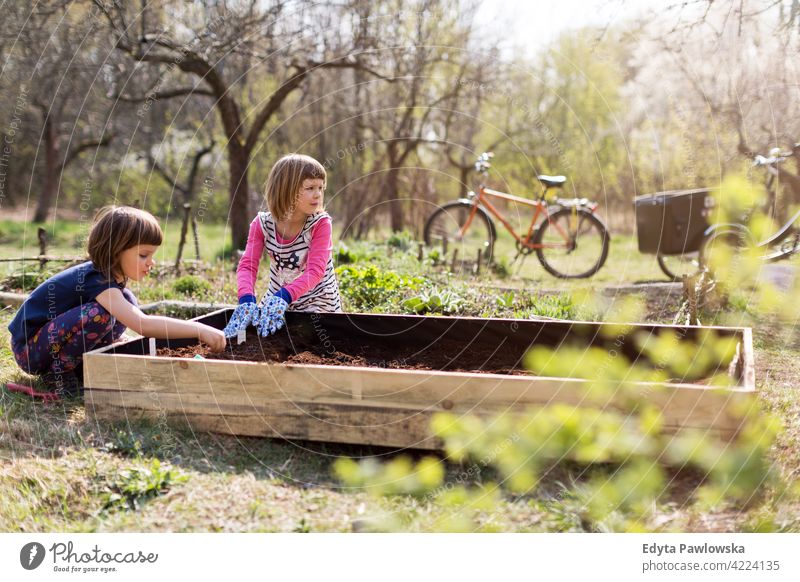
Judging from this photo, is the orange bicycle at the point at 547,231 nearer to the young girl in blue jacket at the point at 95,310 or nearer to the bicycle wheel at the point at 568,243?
the bicycle wheel at the point at 568,243

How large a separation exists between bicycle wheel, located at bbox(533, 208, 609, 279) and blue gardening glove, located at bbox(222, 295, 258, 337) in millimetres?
4092

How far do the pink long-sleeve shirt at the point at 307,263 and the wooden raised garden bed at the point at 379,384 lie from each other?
217mm

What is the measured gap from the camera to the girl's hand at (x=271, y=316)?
3.24 m

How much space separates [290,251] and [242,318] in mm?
431

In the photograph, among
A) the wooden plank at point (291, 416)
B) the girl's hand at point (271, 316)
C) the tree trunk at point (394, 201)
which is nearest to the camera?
the wooden plank at point (291, 416)

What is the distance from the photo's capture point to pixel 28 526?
213 centimetres

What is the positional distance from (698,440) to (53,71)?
29.3 feet

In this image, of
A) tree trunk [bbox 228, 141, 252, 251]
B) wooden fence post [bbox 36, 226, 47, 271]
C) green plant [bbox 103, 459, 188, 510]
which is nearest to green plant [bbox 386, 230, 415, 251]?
tree trunk [bbox 228, 141, 252, 251]

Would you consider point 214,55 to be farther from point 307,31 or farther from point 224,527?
point 224,527

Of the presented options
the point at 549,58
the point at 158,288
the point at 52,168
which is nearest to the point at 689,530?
the point at 158,288

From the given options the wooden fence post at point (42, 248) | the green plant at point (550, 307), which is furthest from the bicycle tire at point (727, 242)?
the wooden fence post at point (42, 248)

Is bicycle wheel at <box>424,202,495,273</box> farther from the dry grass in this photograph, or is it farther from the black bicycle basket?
the dry grass

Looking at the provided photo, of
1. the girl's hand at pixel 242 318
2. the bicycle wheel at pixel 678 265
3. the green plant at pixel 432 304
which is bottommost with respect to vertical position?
the bicycle wheel at pixel 678 265

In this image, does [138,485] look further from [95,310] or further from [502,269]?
[502,269]
